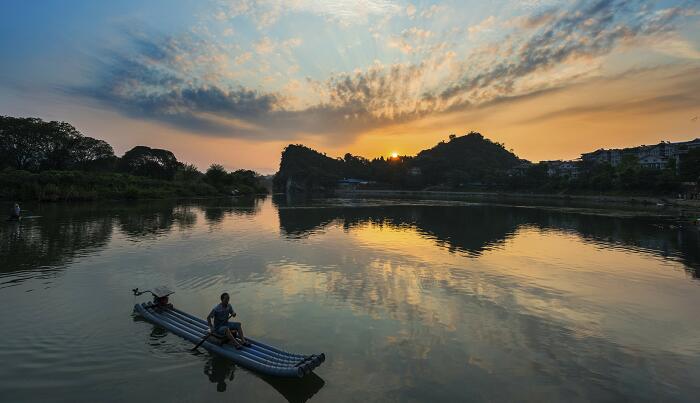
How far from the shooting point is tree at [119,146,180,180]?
387ft

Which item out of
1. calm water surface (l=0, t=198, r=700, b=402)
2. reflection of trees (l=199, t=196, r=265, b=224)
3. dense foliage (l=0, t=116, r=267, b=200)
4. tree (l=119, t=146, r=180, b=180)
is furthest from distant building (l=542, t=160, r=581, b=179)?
tree (l=119, t=146, r=180, b=180)

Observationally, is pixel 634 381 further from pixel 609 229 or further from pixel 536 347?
pixel 609 229

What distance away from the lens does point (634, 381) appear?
33.9ft

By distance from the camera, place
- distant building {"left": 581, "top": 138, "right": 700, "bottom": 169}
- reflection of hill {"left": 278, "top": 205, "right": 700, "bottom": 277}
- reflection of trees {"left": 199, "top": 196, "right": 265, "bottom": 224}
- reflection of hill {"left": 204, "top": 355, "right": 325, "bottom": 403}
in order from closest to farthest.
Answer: reflection of hill {"left": 204, "top": 355, "right": 325, "bottom": 403}, reflection of hill {"left": 278, "top": 205, "right": 700, "bottom": 277}, reflection of trees {"left": 199, "top": 196, "right": 265, "bottom": 224}, distant building {"left": 581, "top": 138, "right": 700, "bottom": 169}

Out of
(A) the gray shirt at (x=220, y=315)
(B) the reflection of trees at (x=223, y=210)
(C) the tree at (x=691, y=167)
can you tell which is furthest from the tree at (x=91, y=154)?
(C) the tree at (x=691, y=167)

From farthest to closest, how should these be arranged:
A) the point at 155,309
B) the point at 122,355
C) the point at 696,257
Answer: the point at 696,257, the point at 155,309, the point at 122,355

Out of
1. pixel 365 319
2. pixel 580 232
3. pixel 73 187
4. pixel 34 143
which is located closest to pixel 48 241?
pixel 365 319

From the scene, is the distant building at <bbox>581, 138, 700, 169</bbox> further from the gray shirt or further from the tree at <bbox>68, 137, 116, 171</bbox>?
the tree at <bbox>68, 137, 116, 171</bbox>

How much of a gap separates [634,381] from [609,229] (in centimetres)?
4007

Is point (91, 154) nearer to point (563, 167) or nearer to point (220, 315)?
point (220, 315)

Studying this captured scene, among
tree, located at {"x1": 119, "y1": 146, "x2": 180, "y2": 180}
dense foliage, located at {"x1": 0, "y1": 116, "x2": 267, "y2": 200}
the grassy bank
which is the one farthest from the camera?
tree, located at {"x1": 119, "y1": 146, "x2": 180, "y2": 180}

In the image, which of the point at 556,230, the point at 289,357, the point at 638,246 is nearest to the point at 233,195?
the point at 556,230

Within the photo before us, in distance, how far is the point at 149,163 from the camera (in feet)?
393

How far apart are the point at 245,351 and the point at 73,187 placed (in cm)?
7749
